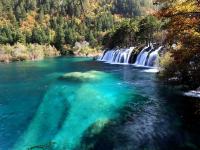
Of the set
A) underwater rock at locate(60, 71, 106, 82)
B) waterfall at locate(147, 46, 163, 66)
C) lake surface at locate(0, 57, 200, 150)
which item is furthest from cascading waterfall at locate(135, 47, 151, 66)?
lake surface at locate(0, 57, 200, 150)

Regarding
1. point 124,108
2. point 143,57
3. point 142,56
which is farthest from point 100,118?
point 142,56

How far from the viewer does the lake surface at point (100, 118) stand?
23609 mm

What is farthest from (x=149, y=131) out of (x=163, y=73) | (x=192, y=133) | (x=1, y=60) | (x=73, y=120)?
(x=1, y=60)

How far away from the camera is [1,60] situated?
12281 cm

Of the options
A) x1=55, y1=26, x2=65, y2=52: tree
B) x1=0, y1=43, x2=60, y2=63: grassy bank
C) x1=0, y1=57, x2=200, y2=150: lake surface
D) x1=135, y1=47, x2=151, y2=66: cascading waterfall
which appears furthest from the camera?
x1=55, y1=26, x2=65, y2=52: tree

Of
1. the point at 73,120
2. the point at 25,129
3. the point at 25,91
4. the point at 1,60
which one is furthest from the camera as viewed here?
the point at 1,60

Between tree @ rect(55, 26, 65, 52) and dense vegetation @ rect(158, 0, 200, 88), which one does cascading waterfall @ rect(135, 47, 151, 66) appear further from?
tree @ rect(55, 26, 65, 52)

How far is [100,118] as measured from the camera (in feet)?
98.0

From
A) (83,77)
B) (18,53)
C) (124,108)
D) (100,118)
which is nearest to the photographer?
(100,118)

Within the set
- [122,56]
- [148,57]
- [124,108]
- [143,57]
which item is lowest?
[124,108]

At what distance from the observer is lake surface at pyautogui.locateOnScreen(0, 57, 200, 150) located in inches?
930

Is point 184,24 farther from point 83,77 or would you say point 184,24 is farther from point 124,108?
point 83,77

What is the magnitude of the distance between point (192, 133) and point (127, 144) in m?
5.34

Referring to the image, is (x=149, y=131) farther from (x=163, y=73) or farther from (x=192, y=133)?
(x=163, y=73)
